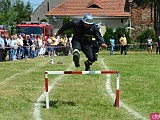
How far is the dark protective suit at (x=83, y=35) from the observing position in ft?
36.6

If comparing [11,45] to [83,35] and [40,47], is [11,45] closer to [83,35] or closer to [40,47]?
[40,47]

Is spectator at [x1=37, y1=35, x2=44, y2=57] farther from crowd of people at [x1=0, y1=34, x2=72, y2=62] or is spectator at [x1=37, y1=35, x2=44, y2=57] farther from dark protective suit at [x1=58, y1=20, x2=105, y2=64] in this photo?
dark protective suit at [x1=58, y1=20, x2=105, y2=64]

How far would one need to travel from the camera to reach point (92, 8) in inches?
2562

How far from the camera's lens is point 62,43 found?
1490 inches

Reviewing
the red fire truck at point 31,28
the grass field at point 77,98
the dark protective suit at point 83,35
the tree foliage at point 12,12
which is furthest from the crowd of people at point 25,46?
the tree foliage at point 12,12

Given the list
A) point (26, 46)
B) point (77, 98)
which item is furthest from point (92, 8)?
point (77, 98)

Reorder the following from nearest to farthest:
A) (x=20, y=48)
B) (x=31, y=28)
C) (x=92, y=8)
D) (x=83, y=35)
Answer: (x=83, y=35) < (x=20, y=48) < (x=31, y=28) < (x=92, y=8)

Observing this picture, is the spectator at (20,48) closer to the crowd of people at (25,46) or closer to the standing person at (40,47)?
the crowd of people at (25,46)

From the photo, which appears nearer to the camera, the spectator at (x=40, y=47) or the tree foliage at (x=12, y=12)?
the spectator at (x=40, y=47)

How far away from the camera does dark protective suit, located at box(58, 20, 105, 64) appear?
1116cm

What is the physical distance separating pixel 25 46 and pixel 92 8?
3506cm

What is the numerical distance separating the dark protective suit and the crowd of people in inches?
621

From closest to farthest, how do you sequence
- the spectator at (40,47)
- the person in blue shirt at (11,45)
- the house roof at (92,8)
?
the person in blue shirt at (11,45) < the spectator at (40,47) < the house roof at (92,8)

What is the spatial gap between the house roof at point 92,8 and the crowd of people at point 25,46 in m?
24.9
